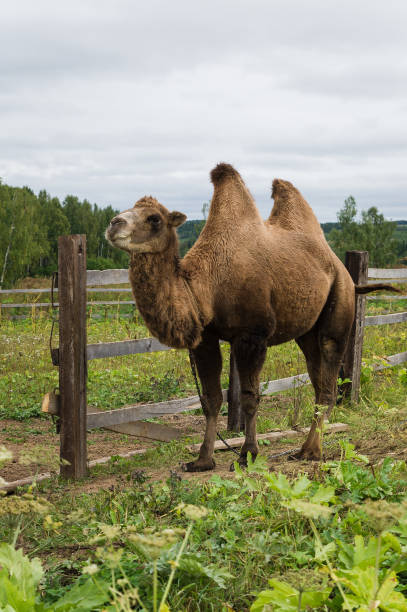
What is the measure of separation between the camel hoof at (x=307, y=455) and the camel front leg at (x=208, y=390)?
74 centimetres

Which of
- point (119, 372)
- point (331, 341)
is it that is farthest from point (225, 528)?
point (119, 372)

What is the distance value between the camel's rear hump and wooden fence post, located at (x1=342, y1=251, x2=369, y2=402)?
97.6 inches

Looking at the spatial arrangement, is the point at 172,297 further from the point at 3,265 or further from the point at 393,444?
the point at 3,265

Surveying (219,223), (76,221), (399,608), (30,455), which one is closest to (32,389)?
(219,223)

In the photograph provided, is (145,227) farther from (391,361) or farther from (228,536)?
(391,361)

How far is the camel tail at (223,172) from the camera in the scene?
5.17m

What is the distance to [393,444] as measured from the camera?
194 inches

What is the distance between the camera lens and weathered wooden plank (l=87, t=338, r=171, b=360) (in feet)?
17.8

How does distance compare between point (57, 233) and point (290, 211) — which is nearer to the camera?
point (290, 211)

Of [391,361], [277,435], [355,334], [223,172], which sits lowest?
[277,435]

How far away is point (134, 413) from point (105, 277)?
1.38 metres

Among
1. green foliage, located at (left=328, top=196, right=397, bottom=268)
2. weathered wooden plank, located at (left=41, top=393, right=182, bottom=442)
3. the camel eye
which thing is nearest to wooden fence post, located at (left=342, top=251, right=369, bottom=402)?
weathered wooden plank, located at (left=41, top=393, right=182, bottom=442)

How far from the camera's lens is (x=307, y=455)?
517 cm

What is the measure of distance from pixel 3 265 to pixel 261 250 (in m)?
30.7
